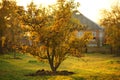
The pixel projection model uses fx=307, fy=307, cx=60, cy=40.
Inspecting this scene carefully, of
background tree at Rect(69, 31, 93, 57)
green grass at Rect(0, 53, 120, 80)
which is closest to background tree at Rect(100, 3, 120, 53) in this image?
green grass at Rect(0, 53, 120, 80)

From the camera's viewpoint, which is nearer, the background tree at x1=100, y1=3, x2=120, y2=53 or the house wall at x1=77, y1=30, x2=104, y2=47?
the background tree at x1=100, y1=3, x2=120, y2=53

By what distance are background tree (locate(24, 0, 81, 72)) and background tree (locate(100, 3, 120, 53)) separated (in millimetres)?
24393

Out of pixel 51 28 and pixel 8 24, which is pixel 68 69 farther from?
pixel 8 24

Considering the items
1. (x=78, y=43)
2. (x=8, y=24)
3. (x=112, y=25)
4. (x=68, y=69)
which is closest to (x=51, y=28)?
(x=78, y=43)

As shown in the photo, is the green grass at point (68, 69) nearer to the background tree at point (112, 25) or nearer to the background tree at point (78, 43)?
the background tree at point (78, 43)

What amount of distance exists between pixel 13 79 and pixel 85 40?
7.58 m

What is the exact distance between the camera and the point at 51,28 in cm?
2620

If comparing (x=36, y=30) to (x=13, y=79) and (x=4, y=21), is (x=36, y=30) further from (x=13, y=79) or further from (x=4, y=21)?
(x=4, y=21)

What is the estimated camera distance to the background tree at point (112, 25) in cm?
5042

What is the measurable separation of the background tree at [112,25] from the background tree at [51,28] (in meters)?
24.4

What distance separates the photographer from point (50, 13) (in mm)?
26406

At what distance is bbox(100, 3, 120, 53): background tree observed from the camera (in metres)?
50.4

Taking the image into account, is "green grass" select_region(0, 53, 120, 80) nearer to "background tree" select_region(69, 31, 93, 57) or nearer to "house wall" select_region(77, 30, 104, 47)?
"background tree" select_region(69, 31, 93, 57)

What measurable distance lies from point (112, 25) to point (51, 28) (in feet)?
101
